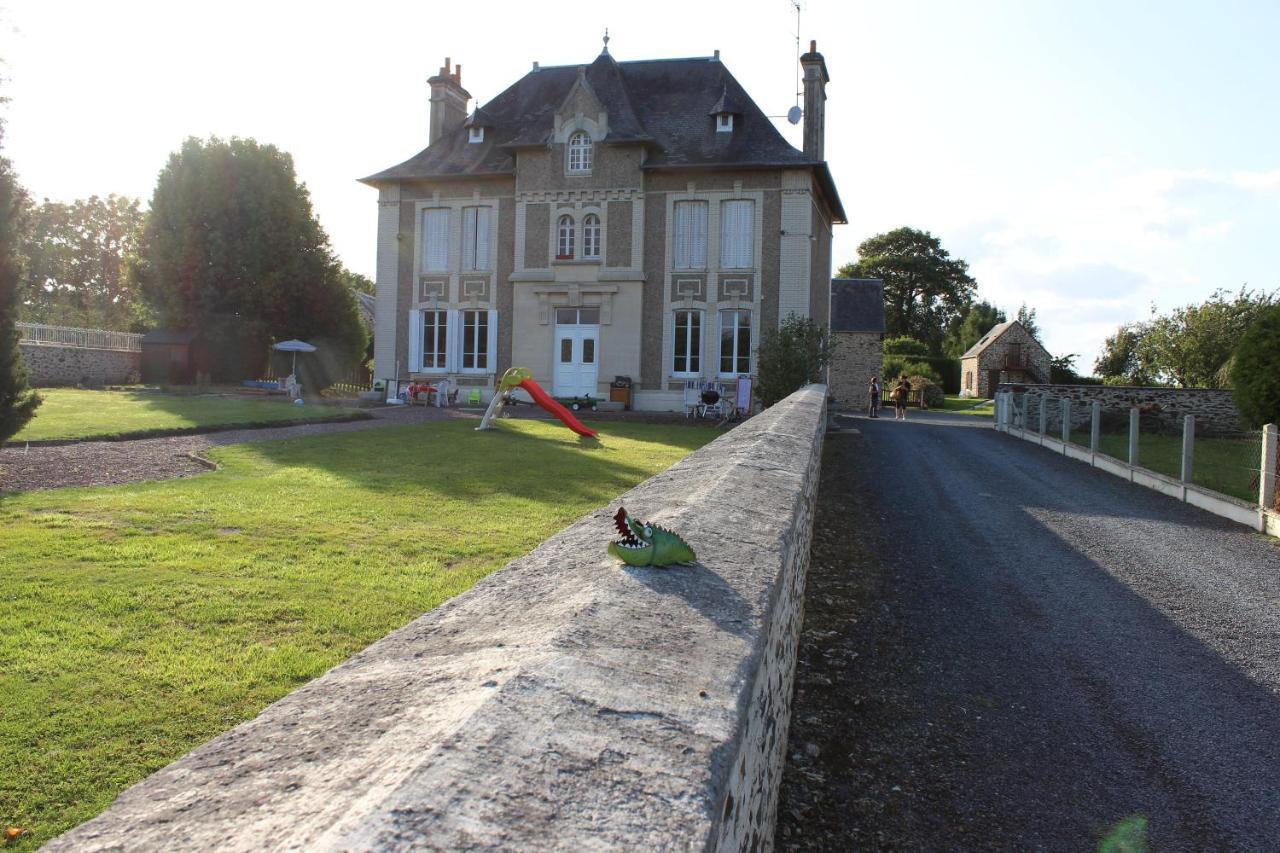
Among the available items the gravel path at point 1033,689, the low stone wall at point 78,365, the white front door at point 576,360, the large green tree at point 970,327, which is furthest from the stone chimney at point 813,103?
the large green tree at point 970,327

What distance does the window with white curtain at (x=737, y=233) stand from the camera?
28.1 metres

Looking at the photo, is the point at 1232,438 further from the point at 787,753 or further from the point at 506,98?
the point at 506,98

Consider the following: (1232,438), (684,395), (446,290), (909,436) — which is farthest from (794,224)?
(1232,438)

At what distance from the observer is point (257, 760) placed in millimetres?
1626

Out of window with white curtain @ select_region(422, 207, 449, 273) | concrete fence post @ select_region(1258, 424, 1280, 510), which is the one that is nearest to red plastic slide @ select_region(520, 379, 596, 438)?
concrete fence post @ select_region(1258, 424, 1280, 510)

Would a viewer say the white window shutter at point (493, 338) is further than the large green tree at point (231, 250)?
No

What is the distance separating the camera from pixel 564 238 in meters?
29.2

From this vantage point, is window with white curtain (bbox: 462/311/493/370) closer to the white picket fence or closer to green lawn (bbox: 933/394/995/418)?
the white picket fence

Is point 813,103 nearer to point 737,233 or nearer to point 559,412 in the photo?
point 737,233

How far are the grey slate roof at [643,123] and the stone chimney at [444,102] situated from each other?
54 cm

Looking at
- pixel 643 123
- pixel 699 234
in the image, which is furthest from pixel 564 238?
pixel 643 123

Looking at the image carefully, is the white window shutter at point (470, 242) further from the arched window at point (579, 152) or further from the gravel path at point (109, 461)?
the gravel path at point (109, 461)

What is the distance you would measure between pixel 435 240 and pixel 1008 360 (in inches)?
1788

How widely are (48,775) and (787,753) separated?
2628 mm
